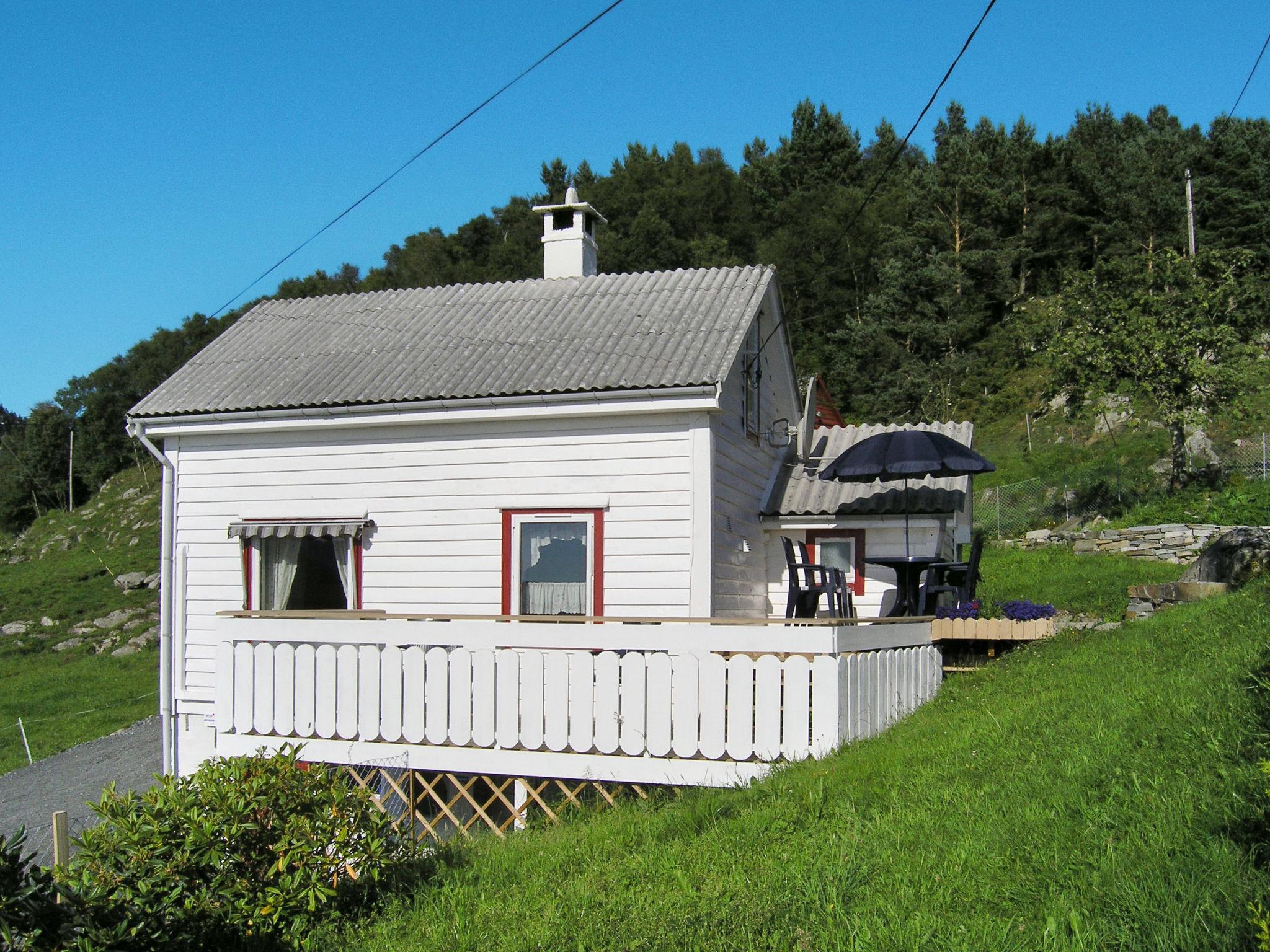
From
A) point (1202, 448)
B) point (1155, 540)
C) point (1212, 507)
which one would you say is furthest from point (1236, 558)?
point (1202, 448)

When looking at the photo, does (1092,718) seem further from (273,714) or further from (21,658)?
(21,658)

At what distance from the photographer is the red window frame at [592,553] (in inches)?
439

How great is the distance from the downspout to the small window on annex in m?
0.94

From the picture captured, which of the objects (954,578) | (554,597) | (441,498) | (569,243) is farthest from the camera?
(569,243)

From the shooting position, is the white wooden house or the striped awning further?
the striped awning

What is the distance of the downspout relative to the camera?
12.2 m

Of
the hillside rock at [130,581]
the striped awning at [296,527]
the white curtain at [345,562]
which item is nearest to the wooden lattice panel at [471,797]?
the white curtain at [345,562]

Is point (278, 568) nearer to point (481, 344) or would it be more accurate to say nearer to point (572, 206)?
point (481, 344)

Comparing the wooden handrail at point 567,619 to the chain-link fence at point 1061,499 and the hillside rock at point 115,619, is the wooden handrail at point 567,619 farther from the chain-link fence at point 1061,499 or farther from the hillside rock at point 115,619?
the hillside rock at point 115,619

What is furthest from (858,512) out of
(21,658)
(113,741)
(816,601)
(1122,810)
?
(21,658)

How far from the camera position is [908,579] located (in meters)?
11.2

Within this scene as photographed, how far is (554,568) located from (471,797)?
11.3 ft

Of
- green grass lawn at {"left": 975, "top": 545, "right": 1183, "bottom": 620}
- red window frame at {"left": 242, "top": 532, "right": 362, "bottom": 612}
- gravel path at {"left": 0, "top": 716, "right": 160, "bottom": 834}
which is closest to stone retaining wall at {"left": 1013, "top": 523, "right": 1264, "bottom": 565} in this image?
green grass lawn at {"left": 975, "top": 545, "right": 1183, "bottom": 620}

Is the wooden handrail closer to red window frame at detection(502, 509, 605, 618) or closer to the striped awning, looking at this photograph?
red window frame at detection(502, 509, 605, 618)
